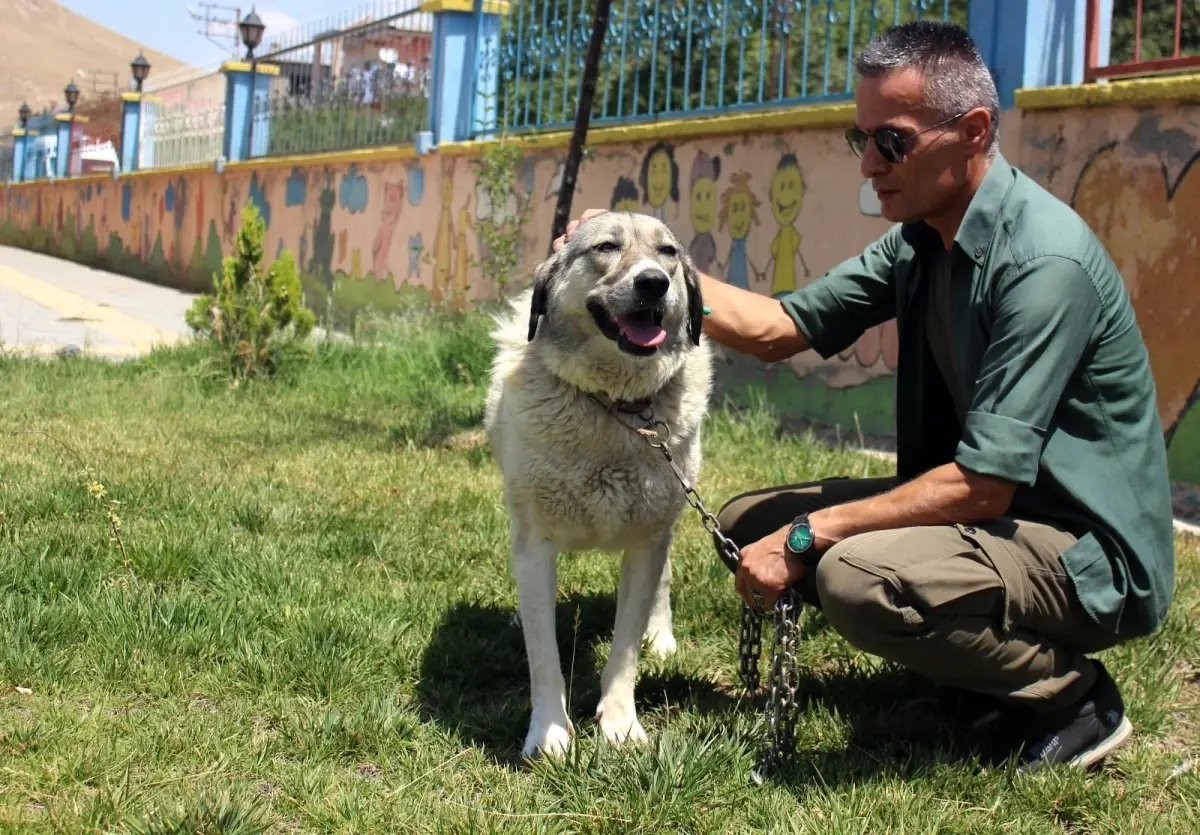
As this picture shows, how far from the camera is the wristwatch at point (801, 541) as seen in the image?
2717mm

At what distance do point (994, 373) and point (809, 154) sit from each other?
4.69 meters

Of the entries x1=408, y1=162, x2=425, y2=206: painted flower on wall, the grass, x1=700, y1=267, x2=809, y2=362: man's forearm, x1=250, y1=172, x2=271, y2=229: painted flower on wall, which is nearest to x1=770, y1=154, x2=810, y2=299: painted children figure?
the grass

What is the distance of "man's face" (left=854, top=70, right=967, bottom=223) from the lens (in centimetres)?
278

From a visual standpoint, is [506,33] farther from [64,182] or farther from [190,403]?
[64,182]

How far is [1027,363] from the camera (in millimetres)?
2535

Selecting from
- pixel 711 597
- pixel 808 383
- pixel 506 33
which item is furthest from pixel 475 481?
pixel 506 33

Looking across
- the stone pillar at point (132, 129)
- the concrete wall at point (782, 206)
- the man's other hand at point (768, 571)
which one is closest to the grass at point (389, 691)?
the man's other hand at point (768, 571)

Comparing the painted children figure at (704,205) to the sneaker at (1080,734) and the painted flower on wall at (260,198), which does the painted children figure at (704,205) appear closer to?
the sneaker at (1080,734)

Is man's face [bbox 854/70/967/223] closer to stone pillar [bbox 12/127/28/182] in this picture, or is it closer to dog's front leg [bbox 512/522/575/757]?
dog's front leg [bbox 512/522/575/757]

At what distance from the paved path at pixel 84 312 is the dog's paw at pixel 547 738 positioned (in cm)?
697

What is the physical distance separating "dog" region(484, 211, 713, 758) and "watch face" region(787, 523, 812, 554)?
482 millimetres

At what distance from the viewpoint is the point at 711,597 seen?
12.5 ft

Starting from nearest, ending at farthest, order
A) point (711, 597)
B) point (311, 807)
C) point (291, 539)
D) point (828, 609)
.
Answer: point (311, 807) < point (828, 609) < point (711, 597) < point (291, 539)

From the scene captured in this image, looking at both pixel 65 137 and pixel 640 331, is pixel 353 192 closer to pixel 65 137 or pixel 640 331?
pixel 640 331
